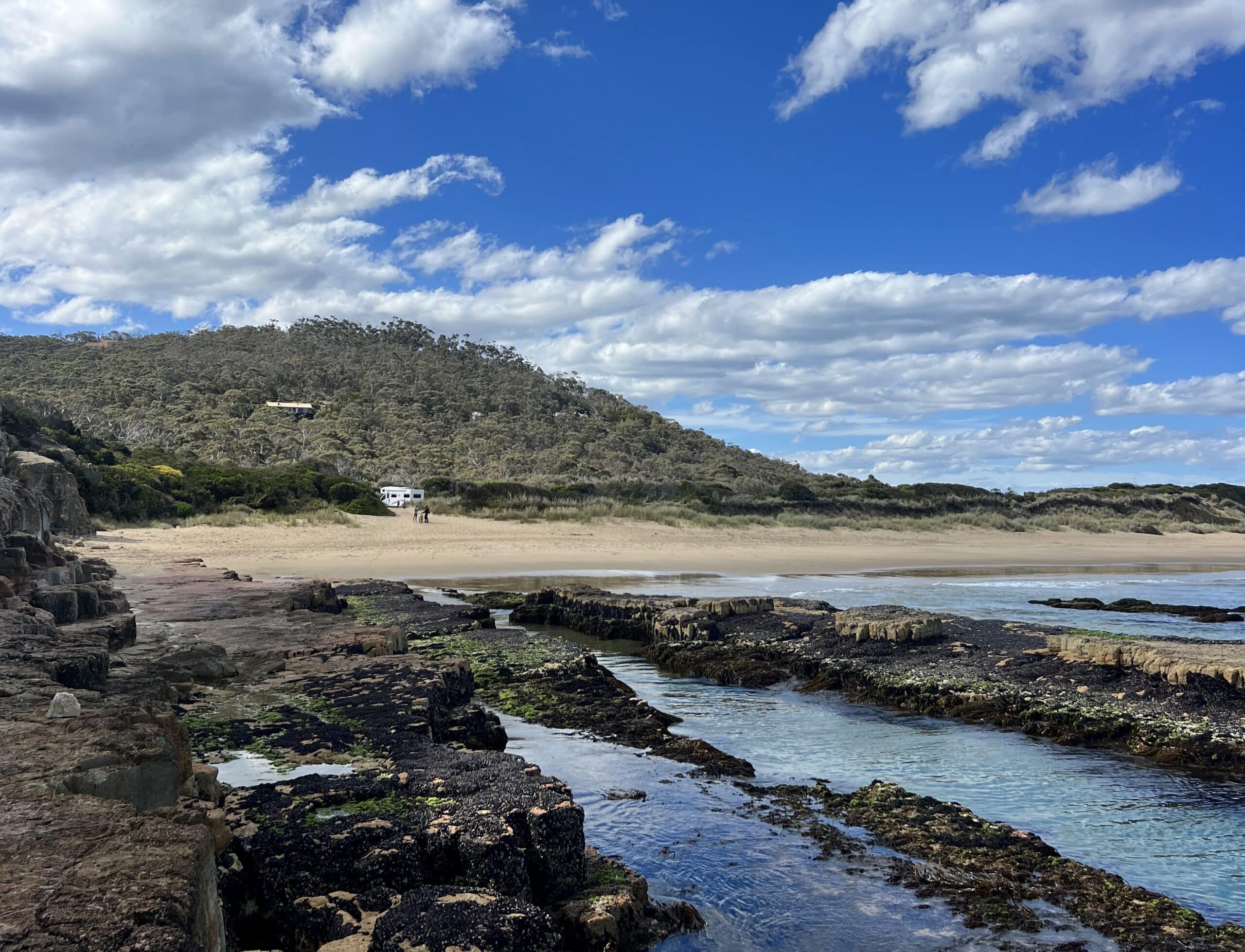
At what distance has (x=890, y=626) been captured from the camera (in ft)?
43.7

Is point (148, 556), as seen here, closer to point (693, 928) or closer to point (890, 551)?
point (693, 928)

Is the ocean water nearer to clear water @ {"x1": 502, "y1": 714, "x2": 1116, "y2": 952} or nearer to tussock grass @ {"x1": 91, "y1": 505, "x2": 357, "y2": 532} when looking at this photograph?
clear water @ {"x1": 502, "y1": 714, "x2": 1116, "y2": 952}

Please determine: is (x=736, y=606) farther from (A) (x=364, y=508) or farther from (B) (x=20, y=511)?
(A) (x=364, y=508)

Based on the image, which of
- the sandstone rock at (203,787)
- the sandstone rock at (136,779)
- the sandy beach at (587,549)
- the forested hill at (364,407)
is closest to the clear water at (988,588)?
the sandy beach at (587,549)

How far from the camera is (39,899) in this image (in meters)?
2.85

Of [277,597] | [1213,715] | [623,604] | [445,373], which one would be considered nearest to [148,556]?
[277,597]

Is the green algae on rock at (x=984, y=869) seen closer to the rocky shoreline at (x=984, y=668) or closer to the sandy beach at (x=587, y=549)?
the rocky shoreline at (x=984, y=668)

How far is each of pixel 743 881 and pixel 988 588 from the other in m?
20.7

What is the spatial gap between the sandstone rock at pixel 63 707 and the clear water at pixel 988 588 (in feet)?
51.8

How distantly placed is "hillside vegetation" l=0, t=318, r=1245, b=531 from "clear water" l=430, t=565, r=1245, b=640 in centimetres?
1288

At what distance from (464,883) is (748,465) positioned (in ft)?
272

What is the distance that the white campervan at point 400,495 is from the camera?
46.1 m

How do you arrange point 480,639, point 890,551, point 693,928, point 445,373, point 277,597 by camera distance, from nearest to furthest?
point 693,928 → point 480,639 → point 277,597 → point 890,551 → point 445,373

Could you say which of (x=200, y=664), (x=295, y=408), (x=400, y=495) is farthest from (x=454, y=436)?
(x=200, y=664)
